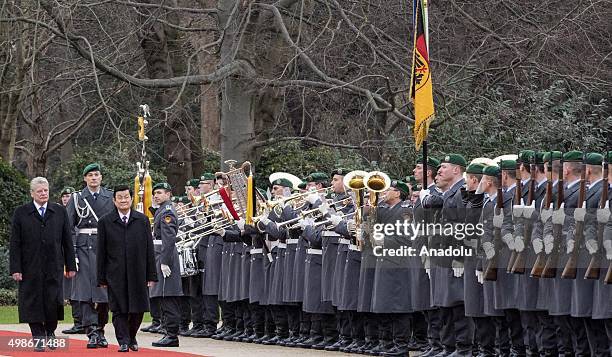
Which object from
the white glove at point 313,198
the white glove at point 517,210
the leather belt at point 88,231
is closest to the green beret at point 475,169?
the white glove at point 517,210

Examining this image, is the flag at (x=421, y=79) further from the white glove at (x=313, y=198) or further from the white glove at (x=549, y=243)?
the white glove at (x=549, y=243)

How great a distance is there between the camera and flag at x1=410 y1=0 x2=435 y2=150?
16.5 meters

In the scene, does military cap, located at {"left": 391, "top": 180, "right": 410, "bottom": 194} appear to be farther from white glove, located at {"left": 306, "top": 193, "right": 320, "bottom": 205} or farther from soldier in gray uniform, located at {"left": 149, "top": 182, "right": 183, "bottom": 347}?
soldier in gray uniform, located at {"left": 149, "top": 182, "right": 183, "bottom": 347}

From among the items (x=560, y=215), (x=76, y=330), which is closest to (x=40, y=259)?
(x=76, y=330)

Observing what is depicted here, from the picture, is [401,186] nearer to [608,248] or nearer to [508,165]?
[508,165]

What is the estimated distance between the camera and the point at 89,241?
62.0 ft

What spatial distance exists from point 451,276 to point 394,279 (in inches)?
53.4

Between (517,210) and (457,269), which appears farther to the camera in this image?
(457,269)

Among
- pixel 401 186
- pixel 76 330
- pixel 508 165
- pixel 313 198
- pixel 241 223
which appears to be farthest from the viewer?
pixel 76 330

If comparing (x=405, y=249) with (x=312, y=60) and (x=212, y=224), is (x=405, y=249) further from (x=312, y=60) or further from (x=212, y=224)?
(x=312, y=60)

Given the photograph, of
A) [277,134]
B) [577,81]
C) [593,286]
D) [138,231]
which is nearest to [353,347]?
[138,231]

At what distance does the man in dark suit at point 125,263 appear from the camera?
53.2 feet

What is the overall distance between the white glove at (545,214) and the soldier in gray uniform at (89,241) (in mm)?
6452
